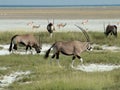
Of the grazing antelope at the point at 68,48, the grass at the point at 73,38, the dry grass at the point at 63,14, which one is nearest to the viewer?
the grazing antelope at the point at 68,48

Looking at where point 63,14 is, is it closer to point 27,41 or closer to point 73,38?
point 73,38

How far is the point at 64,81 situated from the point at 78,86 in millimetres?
449

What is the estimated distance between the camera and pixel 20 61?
16.1 meters

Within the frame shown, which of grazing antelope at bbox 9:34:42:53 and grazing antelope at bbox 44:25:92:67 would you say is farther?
grazing antelope at bbox 9:34:42:53

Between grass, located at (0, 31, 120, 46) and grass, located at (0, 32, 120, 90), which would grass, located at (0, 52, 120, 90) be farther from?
grass, located at (0, 31, 120, 46)

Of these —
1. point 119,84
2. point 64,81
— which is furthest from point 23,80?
point 119,84

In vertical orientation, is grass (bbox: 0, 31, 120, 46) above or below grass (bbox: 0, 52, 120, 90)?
below

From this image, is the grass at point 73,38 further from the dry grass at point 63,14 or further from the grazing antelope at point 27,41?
the dry grass at point 63,14

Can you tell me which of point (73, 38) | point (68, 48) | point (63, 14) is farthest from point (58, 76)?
point (63, 14)

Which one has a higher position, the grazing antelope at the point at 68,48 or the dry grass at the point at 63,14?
the grazing antelope at the point at 68,48

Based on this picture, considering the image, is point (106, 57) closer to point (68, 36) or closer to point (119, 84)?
point (119, 84)

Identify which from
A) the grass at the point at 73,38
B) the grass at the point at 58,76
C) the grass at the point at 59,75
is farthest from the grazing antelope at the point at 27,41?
the grass at the point at 73,38

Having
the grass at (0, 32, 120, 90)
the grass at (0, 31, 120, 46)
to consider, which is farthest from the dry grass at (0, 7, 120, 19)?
the grass at (0, 32, 120, 90)

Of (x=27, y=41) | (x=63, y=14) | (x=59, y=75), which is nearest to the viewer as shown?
(x=59, y=75)
